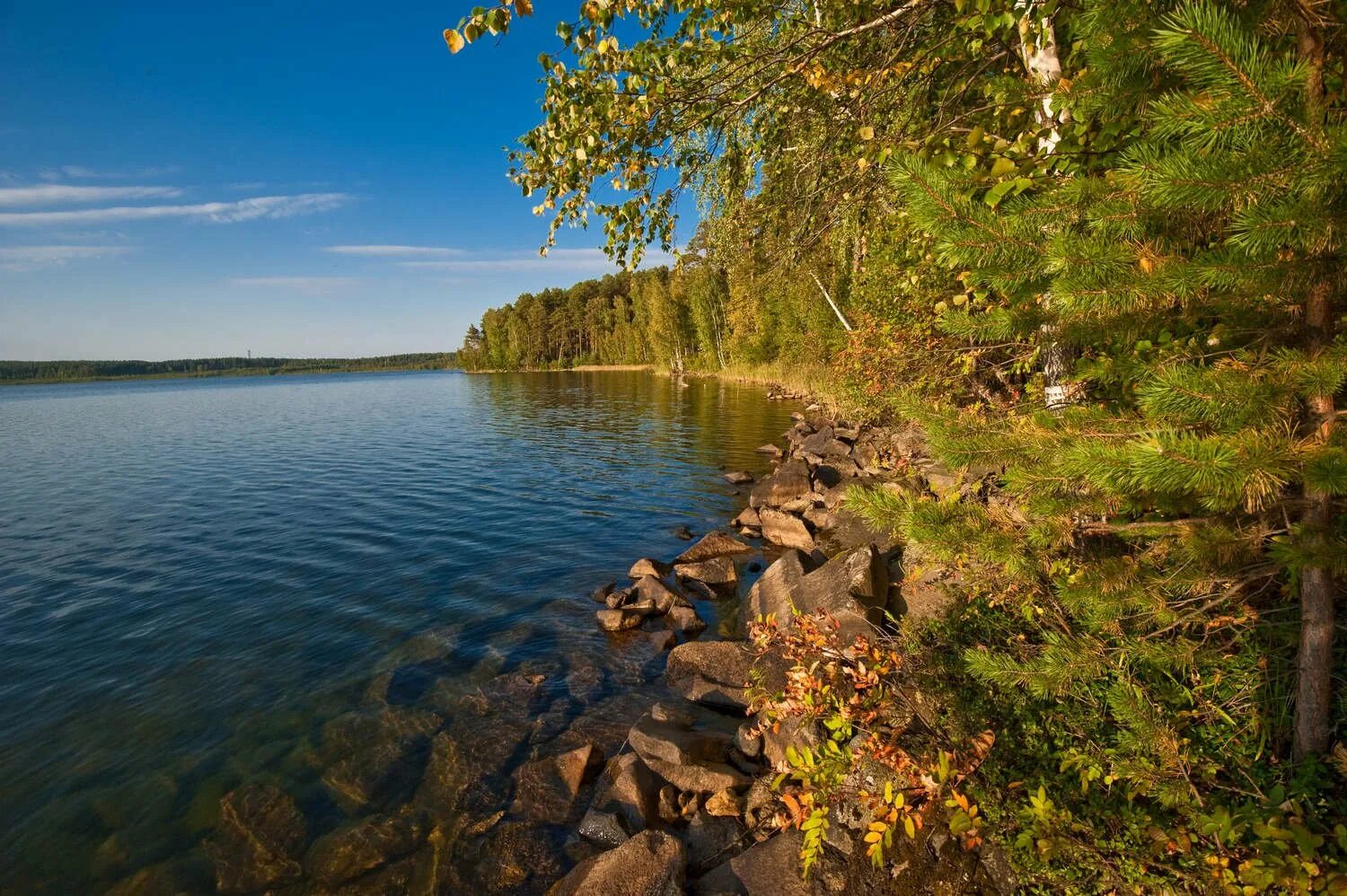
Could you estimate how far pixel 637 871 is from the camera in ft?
17.1

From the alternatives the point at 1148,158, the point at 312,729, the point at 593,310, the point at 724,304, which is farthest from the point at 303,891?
the point at 593,310

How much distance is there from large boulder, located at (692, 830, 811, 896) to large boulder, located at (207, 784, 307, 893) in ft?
14.5

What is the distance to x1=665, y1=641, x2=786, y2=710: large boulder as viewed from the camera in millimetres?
8234

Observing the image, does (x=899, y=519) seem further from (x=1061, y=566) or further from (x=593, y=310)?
(x=593, y=310)

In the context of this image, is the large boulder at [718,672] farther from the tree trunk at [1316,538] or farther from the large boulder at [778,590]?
the tree trunk at [1316,538]

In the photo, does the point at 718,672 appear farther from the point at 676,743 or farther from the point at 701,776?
the point at 701,776

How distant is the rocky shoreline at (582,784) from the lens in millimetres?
5266

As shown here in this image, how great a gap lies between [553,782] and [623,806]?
1.12 m

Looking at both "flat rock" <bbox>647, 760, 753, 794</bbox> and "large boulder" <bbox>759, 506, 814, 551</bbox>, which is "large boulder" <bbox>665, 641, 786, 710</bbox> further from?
"large boulder" <bbox>759, 506, 814, 551</bbox>

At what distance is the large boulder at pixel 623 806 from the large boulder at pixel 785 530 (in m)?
8.29

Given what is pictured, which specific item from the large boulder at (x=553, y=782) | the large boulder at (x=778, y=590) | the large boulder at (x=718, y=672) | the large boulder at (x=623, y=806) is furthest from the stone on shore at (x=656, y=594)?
the large boulder at (x=623, y=806)

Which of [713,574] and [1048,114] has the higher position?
[1048,114]

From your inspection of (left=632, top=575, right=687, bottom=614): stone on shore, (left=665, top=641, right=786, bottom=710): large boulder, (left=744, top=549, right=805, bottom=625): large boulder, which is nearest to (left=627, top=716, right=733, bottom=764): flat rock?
(left=665, top=641, right=786, bottom=710): large boulder

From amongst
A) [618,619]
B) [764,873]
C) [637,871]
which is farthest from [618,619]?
[764,873]
